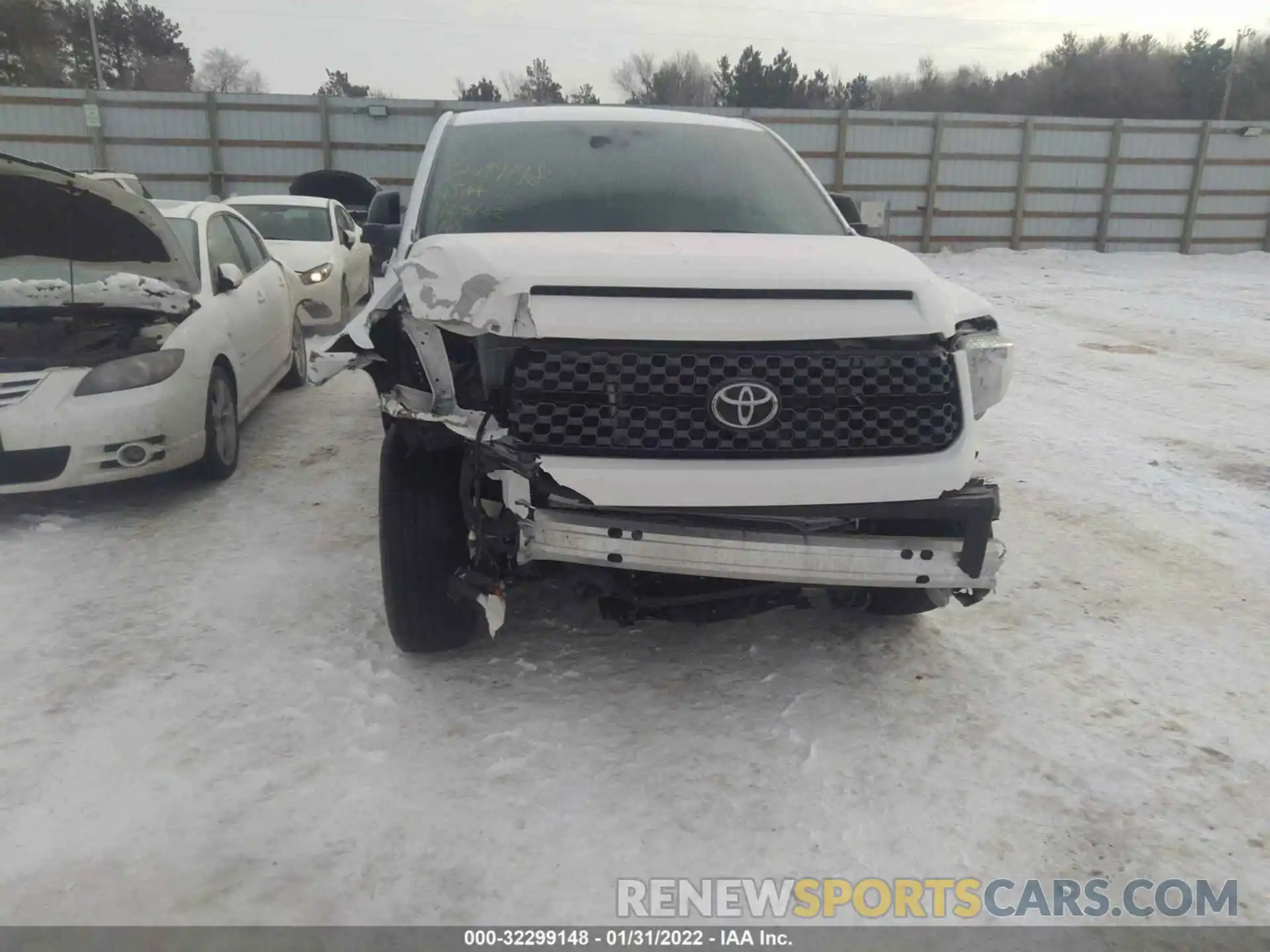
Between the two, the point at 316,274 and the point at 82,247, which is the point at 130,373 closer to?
the point at 82,247

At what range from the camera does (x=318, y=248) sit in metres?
9.01

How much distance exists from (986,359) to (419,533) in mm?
1869

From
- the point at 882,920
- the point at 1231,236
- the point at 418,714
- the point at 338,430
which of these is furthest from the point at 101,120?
the point at 1231,236

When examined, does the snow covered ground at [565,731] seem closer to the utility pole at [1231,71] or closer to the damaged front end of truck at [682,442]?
the damaged front end of truck at [682,442]

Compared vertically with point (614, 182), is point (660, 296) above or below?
below

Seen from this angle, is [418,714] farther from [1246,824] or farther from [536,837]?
[1246,824]

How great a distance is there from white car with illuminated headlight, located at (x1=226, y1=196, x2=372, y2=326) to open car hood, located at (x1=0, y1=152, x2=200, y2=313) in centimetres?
369

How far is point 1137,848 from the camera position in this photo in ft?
7.41

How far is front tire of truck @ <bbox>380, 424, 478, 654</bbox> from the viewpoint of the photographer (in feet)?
9.01

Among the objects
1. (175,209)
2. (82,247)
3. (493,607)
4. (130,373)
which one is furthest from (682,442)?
(175,209)

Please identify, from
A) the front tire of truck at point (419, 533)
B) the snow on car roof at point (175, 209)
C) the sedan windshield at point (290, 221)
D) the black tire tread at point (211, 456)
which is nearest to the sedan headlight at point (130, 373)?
the black tire tread at point (211, 456)

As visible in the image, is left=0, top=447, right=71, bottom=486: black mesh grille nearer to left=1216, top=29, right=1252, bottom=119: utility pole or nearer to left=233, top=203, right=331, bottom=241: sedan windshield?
left=233, top=203, right=331, bottom=241: sedan windshield

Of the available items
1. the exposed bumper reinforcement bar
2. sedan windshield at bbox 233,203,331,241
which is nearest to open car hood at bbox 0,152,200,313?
the exposed bumper reinforcement bar

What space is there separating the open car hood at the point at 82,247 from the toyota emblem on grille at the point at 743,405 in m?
3.24
